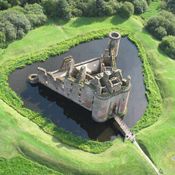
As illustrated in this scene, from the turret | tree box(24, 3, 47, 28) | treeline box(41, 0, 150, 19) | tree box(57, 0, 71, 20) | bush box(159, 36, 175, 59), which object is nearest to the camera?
the turret

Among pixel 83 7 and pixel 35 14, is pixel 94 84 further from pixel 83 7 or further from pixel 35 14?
pixel 83 7

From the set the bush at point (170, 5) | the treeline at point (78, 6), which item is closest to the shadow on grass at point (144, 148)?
the treeline at point (78, 6)

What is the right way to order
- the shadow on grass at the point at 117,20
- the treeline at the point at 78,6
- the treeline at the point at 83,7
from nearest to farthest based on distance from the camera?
the treeline at the point at 78,6, the treeline at the point at 83,7, the shadow on grass at the point at 117,20

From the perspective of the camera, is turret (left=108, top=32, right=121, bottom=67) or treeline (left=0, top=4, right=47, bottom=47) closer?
turret (left=108, top=32, right=121, bottom=67)

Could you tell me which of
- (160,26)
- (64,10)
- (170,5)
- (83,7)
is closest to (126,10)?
(160,26)

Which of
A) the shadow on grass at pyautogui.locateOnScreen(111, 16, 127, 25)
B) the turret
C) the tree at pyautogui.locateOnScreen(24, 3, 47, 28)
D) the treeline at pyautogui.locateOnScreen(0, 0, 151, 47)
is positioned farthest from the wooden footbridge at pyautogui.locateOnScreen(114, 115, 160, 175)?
the shadow on grass at pyautogui.locateOnScreen(111, 16, 127, 25)

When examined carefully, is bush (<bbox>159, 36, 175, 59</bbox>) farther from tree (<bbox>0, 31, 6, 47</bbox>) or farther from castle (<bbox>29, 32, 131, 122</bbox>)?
tree (<bbox>0, 31, 6, 47</bbox>)

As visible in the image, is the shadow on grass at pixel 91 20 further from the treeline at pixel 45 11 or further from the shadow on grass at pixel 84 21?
the treeline at pixel 45 11
